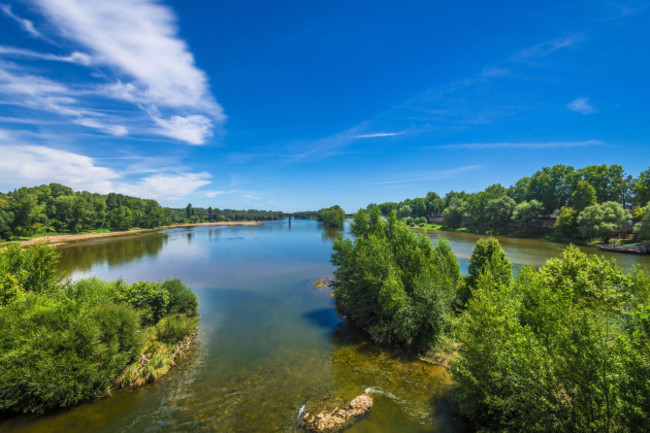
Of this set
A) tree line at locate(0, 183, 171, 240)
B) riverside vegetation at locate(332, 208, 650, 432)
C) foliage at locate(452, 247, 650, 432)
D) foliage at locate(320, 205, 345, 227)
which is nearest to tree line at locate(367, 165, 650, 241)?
riverside vegetation at locate(332, 208, 650, 432)

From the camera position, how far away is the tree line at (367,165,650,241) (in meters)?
61.4

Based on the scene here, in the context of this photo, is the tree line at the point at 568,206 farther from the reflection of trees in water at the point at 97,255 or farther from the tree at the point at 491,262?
the reflection of trees in water at the point at 97,255

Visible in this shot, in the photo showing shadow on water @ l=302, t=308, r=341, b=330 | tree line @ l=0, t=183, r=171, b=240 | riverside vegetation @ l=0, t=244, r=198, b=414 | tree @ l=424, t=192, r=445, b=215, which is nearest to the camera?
riverside vegetation @ l=0, t=244, r=198, b=414

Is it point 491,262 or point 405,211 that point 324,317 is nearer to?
point 491,262

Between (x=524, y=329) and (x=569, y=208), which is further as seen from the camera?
(x=569, y=208)

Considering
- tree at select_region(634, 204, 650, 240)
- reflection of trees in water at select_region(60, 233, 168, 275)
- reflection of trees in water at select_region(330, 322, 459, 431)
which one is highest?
tree at select_region(634, 204, 650, 240)

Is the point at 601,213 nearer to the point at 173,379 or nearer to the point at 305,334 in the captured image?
the point at 305,334

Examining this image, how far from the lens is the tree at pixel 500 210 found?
307 ft

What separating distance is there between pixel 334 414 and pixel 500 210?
3968 inches

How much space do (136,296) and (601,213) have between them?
285 feet

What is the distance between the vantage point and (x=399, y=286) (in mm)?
21188

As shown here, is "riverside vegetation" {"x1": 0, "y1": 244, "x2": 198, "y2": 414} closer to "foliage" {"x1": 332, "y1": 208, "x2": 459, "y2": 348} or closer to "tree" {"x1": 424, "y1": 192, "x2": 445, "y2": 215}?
"foliage" {"x1": 332, "y1": 208, "x2": 459, "y2": 348}

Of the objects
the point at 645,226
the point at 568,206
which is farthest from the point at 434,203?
the point at 645,226

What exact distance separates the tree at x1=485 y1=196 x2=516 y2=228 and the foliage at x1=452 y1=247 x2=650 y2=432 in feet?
293
